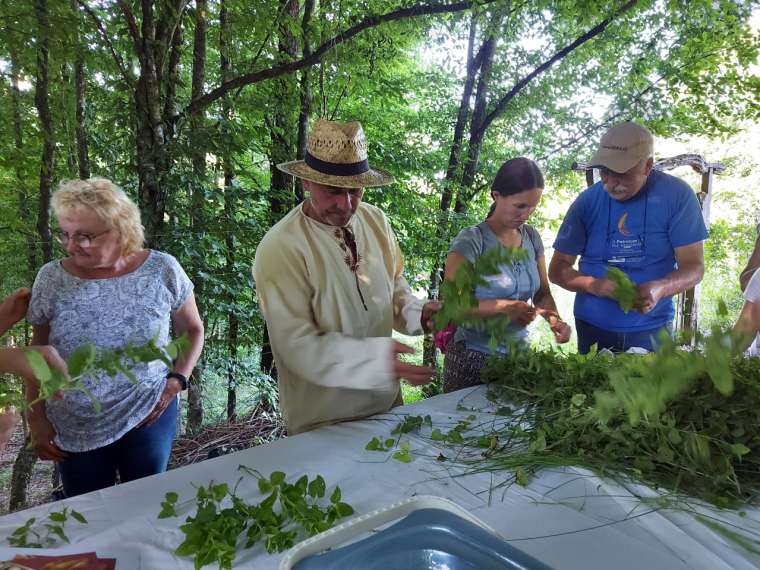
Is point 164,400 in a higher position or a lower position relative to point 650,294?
lower

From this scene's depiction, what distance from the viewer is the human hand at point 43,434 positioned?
1.75m

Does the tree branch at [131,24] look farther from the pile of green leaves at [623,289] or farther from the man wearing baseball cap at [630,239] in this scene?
the pile of green leaves at [623,289]

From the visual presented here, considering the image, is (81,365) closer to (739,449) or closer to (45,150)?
(739,449)

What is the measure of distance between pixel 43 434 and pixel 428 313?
1.49m

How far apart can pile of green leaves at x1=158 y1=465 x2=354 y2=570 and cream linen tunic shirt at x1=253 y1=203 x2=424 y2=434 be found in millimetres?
370

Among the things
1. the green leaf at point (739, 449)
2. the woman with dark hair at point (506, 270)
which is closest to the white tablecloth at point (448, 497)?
the green leaf at point (739, 449)

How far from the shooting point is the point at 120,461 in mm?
1915

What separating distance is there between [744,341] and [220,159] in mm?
3747

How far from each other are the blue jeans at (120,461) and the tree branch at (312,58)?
2.50 meters

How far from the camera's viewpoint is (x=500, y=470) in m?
1.46

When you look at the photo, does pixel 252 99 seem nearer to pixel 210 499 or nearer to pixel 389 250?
pixel 389 250

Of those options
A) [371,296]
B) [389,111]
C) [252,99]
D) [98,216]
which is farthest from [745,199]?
[98,216]

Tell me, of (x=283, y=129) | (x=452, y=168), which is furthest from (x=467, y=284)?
(x=452, y=168)

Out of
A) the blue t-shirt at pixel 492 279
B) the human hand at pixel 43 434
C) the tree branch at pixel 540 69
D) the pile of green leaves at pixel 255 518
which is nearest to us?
the pile of green leaves at pixel 255 518
